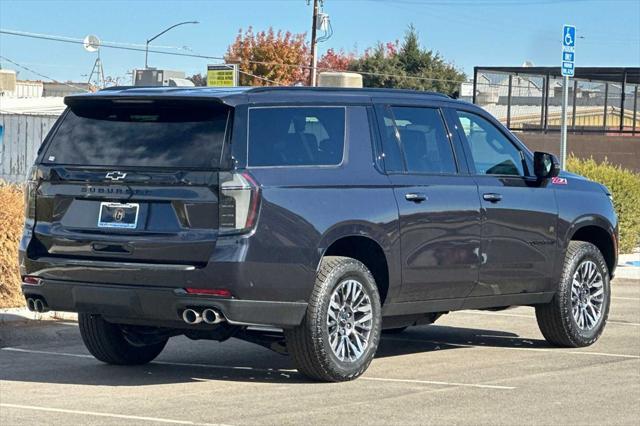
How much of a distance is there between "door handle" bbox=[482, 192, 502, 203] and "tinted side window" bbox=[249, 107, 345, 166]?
5.01 ft

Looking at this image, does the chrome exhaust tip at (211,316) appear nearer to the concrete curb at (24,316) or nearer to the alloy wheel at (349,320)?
the alloy wheel at (349,320)

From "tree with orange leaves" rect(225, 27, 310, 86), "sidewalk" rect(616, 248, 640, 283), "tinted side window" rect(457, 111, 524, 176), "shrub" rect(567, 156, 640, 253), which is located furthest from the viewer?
"tree with orange leaves" rect(225, 27, 310, 86)

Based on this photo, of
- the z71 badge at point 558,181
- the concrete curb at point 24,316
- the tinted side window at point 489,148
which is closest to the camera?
the tinted side window at point 489,148

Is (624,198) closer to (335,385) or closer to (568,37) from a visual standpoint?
(568,37)

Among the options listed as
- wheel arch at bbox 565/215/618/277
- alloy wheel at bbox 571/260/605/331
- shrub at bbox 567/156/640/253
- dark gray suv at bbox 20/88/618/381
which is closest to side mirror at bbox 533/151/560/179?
dark gray suv at bbox 20/88/618/381

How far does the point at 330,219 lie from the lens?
8.83 m

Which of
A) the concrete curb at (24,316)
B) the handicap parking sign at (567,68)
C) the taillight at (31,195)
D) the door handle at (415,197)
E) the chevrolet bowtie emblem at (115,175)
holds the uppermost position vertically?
the handicap parking sign at (567,68)

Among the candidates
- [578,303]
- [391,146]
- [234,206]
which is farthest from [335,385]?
[578,303]

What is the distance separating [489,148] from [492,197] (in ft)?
1.83

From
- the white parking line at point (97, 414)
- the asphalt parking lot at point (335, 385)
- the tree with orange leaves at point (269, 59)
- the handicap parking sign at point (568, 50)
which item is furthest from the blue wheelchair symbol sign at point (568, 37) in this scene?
the tree with orange leaves at point (269, 59)

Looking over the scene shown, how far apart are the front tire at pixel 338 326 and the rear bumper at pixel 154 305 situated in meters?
0.16

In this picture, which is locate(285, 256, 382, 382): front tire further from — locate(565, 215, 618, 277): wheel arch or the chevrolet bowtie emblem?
locate(565, 215, 618, 277): wheel arch

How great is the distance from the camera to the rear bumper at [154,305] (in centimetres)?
835

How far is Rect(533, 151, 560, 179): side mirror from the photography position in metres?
10.7
